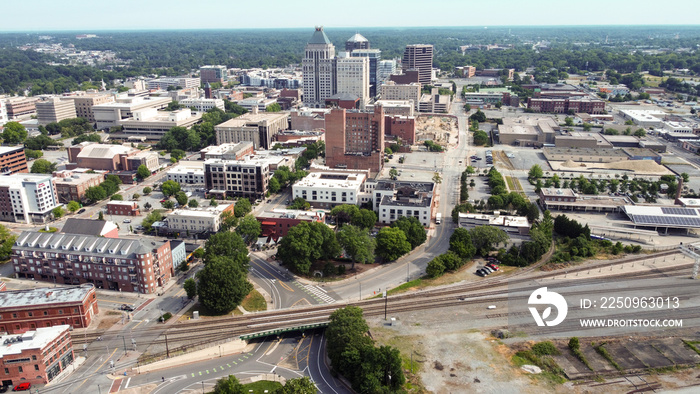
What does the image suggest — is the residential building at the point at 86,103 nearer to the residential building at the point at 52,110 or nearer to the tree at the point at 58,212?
the residential building at the point at 52,110

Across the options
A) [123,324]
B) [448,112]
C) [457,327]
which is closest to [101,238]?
[123,324]

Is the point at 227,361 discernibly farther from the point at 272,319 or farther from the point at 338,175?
the point at 338,175

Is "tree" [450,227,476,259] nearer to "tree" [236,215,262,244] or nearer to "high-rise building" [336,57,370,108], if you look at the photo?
"tree" [236,215,262,244]

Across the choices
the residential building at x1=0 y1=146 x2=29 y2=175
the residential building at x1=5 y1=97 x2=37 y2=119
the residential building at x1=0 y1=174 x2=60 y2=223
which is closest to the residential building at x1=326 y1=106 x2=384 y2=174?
the residential building at x1=0 y1=174 x2=60 y2=223

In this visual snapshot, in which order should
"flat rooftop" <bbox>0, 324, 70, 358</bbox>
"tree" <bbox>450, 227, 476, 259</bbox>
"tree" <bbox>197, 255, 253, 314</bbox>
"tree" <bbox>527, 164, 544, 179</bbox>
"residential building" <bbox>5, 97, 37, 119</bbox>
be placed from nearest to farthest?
"flat rooftop" <bbox>0, 324, 70, 358</bbox>
"tree" <bbox>197, 255, 253, 314</bbox>
"tree" <bbox>450, 227, 476, 259</bbox>
"tree" <bbox>527, 164, 544, 179</bbox>
"residential building" <bbox>5, 97, 37, 119</bbox>

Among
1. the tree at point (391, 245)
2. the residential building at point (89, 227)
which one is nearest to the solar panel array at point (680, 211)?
the tree at point (391, 245)

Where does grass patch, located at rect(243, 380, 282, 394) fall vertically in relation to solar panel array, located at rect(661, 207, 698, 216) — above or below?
below
